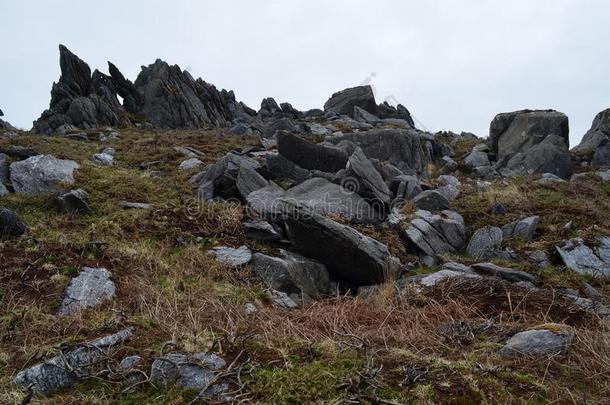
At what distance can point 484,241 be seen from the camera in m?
10.6

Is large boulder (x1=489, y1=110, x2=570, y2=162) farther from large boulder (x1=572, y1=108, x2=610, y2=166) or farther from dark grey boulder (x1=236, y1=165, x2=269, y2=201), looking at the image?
dark grey boulder (x1=236, y1=165, x2=269, y2=201)

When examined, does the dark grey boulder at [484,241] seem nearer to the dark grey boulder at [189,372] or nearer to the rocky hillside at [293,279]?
the rocky hillside at [293,279]

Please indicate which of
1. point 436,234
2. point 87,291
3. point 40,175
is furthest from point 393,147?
point 87,291

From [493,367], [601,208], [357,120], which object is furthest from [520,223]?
[357,120]

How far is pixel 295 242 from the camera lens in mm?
8711

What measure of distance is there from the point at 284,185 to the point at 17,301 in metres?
7.09

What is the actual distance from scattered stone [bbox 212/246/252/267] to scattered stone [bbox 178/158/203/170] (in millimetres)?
5907

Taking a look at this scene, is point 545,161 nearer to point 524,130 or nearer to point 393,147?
point 524,130

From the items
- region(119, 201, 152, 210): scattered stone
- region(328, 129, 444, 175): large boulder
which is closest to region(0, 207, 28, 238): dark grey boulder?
region(119, 201, 152, 210): scattered stone

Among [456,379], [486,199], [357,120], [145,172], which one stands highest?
[357,120]

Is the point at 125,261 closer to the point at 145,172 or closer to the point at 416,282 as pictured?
the point at 416,282

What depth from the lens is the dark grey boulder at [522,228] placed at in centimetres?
1073

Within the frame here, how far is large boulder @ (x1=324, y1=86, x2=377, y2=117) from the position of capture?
3462cm

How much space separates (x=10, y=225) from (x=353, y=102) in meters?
29.2
